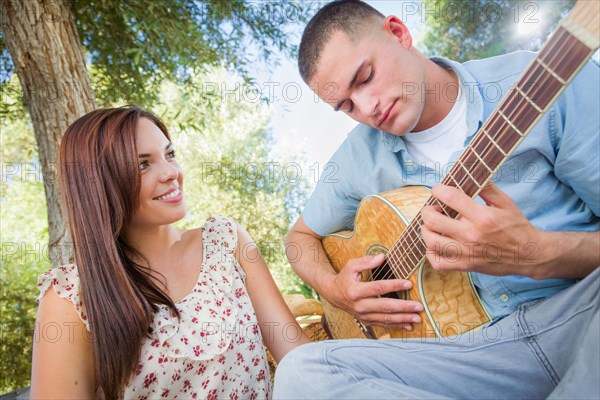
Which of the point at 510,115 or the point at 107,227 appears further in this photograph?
the point at 107,227

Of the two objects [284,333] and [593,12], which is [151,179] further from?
[593,12]

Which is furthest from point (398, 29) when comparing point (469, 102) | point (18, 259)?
point (18, 259)

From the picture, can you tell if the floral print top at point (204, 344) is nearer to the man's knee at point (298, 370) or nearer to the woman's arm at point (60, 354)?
the woman's arm at point (60, 354)

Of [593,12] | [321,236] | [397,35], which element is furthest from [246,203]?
[593,12]

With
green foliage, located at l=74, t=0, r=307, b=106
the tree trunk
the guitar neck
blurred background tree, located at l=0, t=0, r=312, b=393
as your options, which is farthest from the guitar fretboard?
green foliage, located at l=74, t=0, r=307, b=106

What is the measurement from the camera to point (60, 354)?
166 cm

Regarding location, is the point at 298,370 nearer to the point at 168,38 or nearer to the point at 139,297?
the point at 139,297

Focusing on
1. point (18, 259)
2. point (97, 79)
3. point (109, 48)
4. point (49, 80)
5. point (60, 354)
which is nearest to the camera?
point (60, 354)

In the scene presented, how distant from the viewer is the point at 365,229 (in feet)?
6.24

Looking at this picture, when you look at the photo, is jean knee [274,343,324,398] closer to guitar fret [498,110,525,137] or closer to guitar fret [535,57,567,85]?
guitar fret [498,110,525,137]

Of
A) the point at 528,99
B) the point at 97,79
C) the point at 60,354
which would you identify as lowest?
the point at 97,79

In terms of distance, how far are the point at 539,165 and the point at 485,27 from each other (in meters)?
7.68

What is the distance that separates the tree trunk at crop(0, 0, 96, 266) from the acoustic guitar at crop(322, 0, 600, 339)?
1853 millimetres

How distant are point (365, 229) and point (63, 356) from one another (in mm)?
1131
